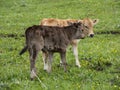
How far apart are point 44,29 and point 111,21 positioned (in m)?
11.2

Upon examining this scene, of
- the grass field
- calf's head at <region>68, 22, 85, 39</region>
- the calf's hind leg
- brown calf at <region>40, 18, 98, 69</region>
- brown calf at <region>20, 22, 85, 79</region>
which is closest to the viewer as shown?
the grass field

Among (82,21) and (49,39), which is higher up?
(82,21)

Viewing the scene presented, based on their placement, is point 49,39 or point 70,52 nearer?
point 49,39

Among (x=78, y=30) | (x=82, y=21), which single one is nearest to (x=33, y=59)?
(x=78, y=30)

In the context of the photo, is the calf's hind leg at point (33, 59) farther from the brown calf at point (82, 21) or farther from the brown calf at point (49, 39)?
the brown calf at point (82, 21)

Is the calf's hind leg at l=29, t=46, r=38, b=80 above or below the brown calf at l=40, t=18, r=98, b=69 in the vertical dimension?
below

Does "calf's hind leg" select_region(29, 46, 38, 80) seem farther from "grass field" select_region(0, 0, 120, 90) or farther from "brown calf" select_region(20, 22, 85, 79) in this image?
"grass field" select_region(0, 0, 120, 90)

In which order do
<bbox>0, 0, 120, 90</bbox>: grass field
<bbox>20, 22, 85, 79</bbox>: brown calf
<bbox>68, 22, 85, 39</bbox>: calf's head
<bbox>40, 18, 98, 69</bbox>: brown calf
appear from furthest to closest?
<bbox>40, 18, 98, 69</bbox>: brown calf → <bbox>68, 22, 85, 39</bbox>: calf's head → <bbox>20, 22, 85, 79</bbox>: brown calf → <bbox>0, 0, 120, 90</bbox>: grass field

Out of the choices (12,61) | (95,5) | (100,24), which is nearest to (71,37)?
(12,61)

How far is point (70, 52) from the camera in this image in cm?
1504

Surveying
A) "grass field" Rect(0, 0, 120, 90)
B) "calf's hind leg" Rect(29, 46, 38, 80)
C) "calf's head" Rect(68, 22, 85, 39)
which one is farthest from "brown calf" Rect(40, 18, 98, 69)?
"calf's hind leg" Rect(29, 46, 38, 80)

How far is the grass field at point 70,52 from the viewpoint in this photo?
10.2 meters

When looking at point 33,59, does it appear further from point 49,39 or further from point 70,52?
point 70,52

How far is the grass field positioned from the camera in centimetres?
1025
